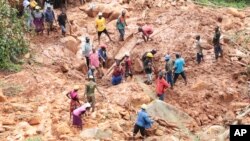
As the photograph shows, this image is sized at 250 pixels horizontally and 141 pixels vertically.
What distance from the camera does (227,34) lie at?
65.1 ft

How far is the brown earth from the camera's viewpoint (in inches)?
578

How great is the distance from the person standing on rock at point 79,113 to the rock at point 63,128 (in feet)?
0.80

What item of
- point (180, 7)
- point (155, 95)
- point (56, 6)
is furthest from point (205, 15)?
point (56, 6)

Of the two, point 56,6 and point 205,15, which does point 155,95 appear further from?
point 56,6

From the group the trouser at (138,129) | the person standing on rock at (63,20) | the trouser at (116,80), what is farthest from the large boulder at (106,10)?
the trouser at (138,129)

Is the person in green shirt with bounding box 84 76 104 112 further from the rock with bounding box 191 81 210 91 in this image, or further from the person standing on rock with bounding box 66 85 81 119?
the rock with bounding box 191 81 210 91

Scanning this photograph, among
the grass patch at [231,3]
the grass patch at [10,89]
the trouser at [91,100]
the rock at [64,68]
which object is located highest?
the grass patch at [231,3]

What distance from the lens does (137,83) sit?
1728cm

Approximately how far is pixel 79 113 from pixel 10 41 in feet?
18.7

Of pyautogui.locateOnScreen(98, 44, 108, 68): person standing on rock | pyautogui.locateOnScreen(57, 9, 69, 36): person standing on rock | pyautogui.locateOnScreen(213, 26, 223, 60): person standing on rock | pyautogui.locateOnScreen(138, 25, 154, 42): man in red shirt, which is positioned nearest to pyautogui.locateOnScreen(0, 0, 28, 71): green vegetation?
pyautogui.locateOnScreen(57, 9, 69, 36): person standing on rock

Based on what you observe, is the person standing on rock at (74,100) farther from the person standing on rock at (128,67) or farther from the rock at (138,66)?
the rock at (138,66)

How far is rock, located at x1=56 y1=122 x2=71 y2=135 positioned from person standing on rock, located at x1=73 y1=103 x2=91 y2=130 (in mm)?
244

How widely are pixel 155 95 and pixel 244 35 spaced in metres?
4.92

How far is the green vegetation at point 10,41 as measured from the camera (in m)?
18.1
